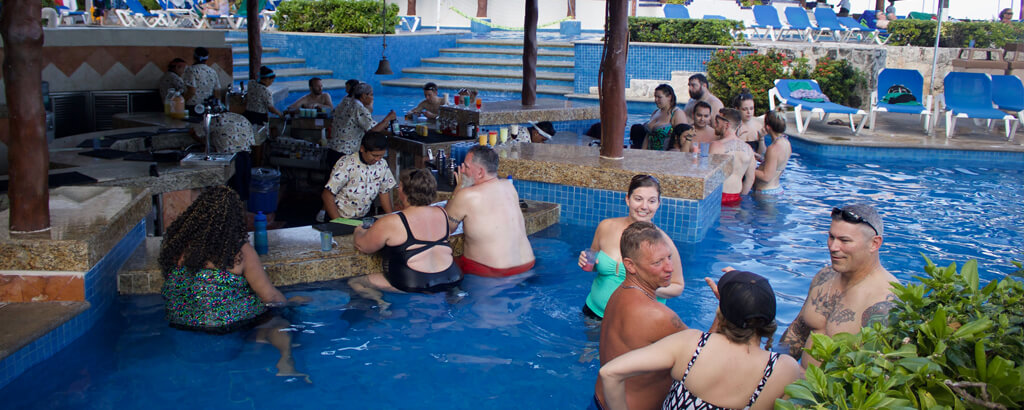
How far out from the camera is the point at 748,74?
15.9m

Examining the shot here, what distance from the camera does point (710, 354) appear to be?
9.16 ft

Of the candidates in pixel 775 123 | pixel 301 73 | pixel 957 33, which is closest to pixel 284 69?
pixel 301 73

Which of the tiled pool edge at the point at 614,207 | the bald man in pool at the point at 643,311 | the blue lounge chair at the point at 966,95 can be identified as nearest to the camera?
the bald man in pool at the point at 643,311

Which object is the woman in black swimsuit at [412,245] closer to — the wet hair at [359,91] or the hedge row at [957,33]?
the wet hair at [359,91]

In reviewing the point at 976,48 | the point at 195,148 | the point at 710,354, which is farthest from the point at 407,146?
the point at 976,48

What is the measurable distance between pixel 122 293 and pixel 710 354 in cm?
379

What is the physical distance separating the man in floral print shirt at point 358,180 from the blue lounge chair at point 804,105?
8.68 metres

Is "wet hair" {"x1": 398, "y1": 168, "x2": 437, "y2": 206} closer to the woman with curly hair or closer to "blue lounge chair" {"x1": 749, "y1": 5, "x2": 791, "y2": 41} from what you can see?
the woman with curly hair

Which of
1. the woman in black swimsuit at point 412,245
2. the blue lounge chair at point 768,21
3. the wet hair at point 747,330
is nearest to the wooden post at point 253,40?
the woman in black swimsuit at point 412,245

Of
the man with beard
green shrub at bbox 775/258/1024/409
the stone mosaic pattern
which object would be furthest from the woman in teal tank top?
the stone mosaic pattern

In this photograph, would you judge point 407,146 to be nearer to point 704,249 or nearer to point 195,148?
point 195,148

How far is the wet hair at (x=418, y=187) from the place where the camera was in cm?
518

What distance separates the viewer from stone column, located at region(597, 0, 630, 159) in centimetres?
695

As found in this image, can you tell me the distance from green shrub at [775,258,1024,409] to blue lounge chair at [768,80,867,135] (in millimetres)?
11580
